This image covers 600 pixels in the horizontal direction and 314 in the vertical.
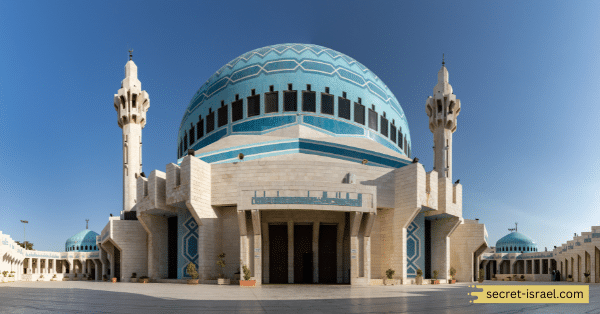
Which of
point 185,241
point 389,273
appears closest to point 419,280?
point 389,273

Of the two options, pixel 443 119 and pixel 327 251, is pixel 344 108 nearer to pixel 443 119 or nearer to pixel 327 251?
pixel 443 119

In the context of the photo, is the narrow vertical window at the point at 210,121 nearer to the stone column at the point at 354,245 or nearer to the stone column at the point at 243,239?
the stone column at the point at 243,239

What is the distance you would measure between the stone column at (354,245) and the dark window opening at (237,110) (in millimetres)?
15483

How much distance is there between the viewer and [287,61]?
3941 centimetres

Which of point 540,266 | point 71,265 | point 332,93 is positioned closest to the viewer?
point 332,93

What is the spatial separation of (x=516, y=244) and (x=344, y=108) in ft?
125

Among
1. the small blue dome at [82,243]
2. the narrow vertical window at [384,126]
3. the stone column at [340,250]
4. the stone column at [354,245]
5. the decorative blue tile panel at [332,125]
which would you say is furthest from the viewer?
the small blue dome at [82,243]

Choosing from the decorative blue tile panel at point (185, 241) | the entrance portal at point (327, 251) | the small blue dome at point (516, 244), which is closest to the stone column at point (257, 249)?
the entrance portal at point (327, 251)

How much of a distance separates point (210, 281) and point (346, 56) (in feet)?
77.2

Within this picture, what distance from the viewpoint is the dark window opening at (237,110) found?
38375mm

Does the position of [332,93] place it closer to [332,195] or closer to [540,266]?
[332,195]

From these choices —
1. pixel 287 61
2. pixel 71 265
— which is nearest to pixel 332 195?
pixel 287 61

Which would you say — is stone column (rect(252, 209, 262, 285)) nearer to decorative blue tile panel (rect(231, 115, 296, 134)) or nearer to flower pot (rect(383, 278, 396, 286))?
flower pot (rect(383, 278, 396, 286))

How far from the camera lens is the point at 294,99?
3775 centimetres
